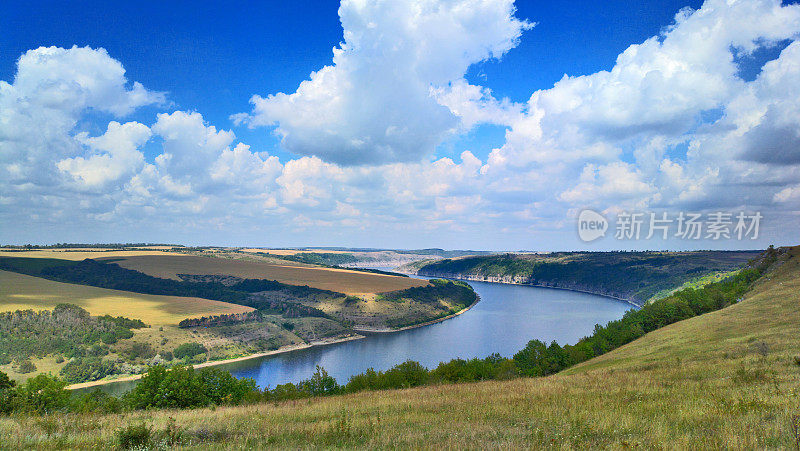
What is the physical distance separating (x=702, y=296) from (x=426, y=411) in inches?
3826

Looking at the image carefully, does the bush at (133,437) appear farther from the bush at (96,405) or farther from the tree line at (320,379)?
the tree line at (320,379)

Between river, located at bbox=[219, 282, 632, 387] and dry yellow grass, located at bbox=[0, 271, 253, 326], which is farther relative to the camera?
dry yellow grass, located at bbox=[0, 271, 253, 326]

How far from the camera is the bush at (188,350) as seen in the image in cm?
10426

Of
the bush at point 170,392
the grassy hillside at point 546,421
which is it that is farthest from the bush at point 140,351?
the grassy hillside at point 546,421

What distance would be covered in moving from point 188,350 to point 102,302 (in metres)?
50.1

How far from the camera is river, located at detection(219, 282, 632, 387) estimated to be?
9938 cm

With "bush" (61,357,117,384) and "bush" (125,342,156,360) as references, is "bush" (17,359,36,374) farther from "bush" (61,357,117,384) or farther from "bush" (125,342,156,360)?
"bush" (125,342,156,360)

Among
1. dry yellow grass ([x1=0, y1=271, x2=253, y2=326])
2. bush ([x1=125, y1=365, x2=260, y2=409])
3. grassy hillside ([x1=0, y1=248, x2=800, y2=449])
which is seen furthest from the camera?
dry yellow grass ([x1=0, y1=271, x2=253, y2=326])

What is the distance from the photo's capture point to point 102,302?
128m

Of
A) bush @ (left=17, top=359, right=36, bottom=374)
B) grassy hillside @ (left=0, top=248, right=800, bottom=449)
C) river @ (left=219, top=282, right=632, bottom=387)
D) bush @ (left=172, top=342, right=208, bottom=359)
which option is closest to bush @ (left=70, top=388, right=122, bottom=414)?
grassy hillside @ (left=0, top=248, right=800, bottom=449)

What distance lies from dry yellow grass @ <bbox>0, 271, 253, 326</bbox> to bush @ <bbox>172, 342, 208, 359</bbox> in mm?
15969

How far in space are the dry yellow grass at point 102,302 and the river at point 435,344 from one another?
36292 millimetres

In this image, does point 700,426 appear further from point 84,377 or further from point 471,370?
point 84,377

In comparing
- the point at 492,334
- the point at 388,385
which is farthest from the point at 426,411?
the point at 492,334
